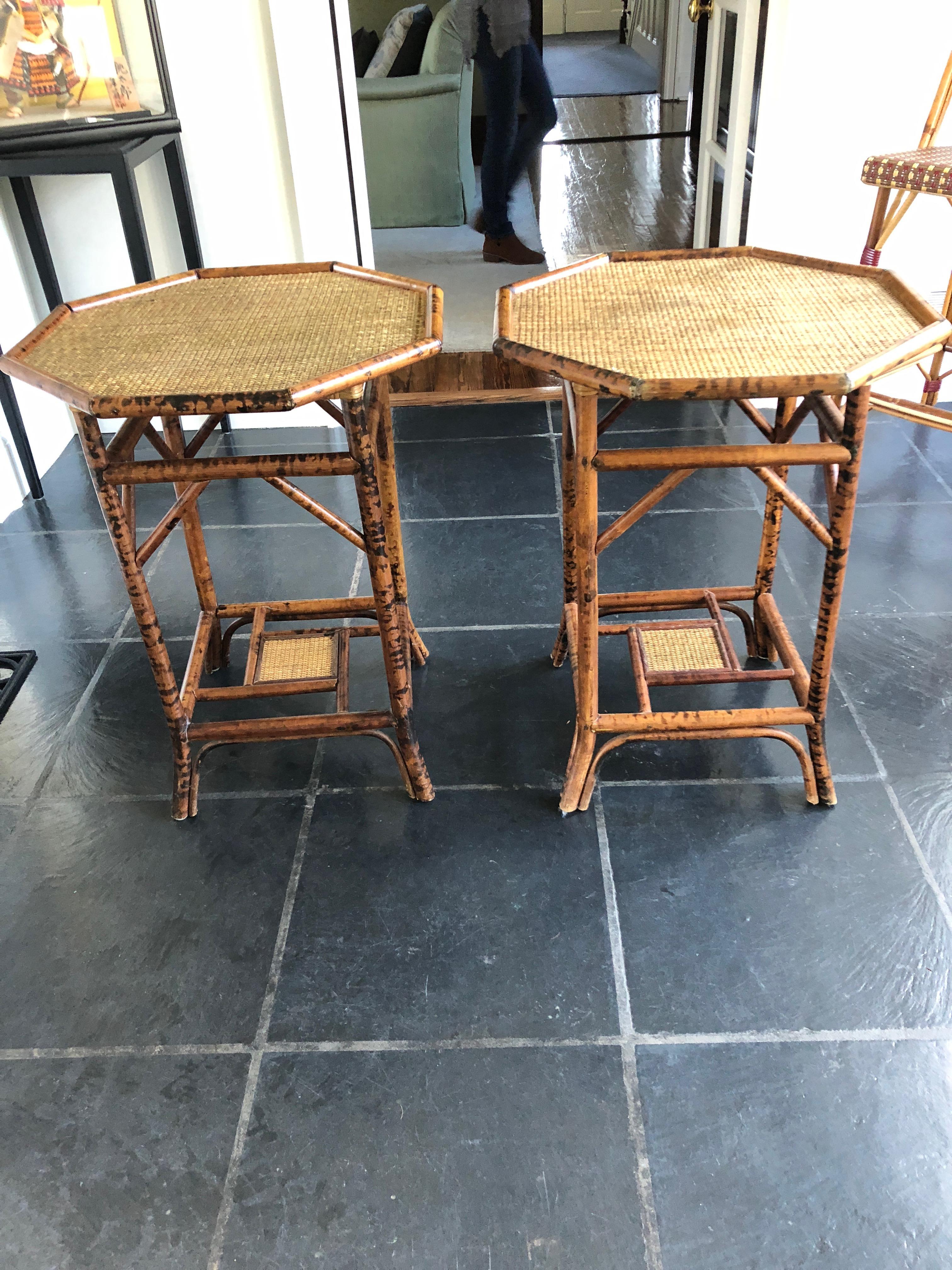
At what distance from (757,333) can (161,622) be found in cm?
155

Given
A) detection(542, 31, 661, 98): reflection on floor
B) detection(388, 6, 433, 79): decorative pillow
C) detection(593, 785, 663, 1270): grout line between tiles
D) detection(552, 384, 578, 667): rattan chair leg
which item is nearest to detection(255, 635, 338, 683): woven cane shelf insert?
detection(552, 384, 578, 667): rattan chair leg

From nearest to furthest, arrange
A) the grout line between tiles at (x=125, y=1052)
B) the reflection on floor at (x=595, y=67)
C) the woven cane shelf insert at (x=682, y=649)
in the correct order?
the grout line between tiles at (x=125, y=1052) < the woven cane shelf insert at (x=682, y=649) < the reflection on floor at (x=595, y=67)

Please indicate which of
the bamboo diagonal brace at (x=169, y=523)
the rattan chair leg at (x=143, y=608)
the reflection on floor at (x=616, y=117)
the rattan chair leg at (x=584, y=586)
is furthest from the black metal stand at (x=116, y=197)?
the reflection on floor at (x=616, y=117)

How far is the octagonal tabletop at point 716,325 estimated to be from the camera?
125cm

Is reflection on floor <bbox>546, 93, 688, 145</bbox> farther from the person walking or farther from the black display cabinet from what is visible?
the black display cabinet

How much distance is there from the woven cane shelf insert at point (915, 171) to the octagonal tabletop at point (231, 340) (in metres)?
1.53

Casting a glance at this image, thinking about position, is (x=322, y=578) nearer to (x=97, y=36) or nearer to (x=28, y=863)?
(x=28, y=863)

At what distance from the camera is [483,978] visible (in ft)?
4.87

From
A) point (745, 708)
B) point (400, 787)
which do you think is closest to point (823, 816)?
point (745, 708)

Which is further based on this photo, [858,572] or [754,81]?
[754,81]

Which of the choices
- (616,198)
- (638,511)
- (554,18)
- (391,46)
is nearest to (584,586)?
(638,511)

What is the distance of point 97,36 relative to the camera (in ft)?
8.43

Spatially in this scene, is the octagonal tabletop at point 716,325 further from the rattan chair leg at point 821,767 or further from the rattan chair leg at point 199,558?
the rattan chair leg at point 199,558

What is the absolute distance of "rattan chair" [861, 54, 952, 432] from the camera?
8.03 feet
